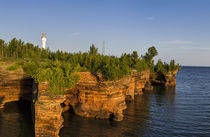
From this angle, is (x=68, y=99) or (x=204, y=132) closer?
(x=204, y=132)

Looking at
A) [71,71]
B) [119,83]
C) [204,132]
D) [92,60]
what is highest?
[92,60]

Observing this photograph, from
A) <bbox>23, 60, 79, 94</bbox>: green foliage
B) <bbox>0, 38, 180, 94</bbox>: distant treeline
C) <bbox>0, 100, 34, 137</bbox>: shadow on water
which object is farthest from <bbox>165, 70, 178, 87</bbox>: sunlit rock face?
<bbox>0, 100, 34, 137</bbox>: shadow on water

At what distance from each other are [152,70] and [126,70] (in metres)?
43.3

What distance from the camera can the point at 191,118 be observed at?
32156mm

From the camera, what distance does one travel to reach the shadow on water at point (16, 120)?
22972 mm

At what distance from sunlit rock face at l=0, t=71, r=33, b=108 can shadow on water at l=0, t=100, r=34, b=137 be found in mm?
1439

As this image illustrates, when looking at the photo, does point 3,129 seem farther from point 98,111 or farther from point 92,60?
point 92,60

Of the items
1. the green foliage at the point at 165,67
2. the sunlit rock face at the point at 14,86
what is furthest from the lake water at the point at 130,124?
the green foliage at the point at 165,67

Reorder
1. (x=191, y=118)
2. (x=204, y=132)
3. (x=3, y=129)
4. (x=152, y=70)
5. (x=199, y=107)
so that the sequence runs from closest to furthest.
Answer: (x=3, y=129) → (x=204, y=132) → (x=191, y=118) → (x=199, y=107) → (x=152, y=70)

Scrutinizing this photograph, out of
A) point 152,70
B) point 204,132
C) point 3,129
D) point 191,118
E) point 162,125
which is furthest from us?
point 152,70

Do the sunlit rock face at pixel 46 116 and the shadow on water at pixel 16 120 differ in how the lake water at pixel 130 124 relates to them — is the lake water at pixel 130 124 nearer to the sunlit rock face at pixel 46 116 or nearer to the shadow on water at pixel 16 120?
the shadow on water at pixel 16 120

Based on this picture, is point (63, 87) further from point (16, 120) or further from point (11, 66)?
point (11, 66)

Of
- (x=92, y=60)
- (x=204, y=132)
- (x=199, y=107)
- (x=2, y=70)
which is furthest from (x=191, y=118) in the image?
(x=2, y=70)

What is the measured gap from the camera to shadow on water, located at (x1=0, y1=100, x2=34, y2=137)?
75.4 feet
